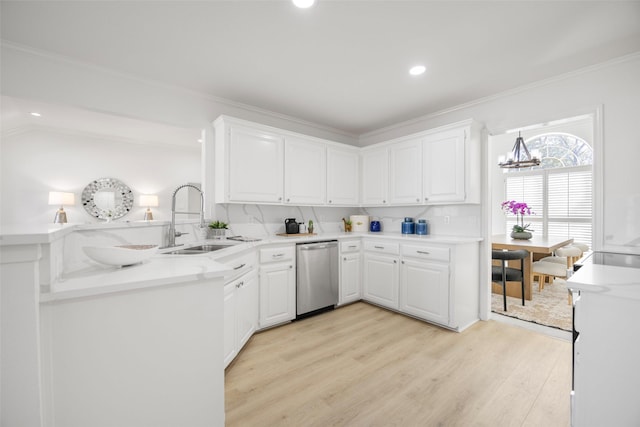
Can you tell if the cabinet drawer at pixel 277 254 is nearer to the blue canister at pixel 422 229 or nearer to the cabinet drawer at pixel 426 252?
the cabinet drawer at pixel 426 252

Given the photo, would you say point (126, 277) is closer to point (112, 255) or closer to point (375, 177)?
point (112, 255)

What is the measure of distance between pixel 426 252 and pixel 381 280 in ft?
2.40

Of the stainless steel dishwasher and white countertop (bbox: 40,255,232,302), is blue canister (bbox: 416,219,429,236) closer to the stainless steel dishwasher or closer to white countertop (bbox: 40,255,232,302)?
the stainless steel dishwasher

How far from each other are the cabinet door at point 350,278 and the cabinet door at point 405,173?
0.98 metres

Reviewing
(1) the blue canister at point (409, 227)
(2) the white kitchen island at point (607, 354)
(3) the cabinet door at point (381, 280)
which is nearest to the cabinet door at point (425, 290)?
(3) the cabinet door at point (381, 280)

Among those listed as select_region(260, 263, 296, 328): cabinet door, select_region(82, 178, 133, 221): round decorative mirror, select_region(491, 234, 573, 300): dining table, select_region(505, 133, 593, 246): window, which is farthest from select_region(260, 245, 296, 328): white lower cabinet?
select_region(505, 133, 593, 246): window

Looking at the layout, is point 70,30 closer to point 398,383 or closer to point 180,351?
point 180,351

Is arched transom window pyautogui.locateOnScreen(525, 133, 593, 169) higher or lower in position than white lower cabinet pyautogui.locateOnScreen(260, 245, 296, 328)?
higher

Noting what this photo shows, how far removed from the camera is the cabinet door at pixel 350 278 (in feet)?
11.5

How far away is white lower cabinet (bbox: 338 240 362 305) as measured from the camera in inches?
137

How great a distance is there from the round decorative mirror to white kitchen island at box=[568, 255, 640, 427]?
663 cm

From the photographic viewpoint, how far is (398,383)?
1.95 m

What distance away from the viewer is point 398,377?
202 centimetres

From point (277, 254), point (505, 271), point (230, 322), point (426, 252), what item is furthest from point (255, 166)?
point (505, 271)
